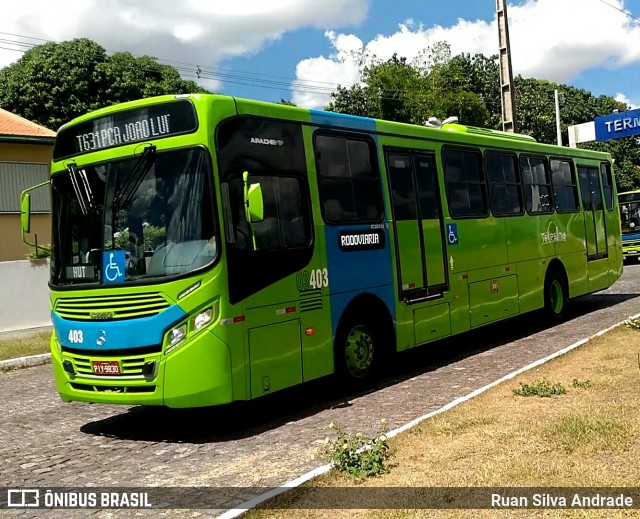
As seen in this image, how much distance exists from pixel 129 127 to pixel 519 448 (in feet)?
15.8

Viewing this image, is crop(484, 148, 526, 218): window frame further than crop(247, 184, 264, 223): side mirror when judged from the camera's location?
Yes

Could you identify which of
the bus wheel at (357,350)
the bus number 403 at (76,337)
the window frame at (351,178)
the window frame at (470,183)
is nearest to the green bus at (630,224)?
the window frame at (470,183)

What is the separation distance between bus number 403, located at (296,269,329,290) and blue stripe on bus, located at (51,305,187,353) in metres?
1.53

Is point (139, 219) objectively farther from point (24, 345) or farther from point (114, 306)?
point (24, 345)

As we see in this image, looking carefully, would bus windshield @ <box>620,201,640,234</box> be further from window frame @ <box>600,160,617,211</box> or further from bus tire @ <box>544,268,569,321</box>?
bus tire @ <box>544,268,569,321</box>

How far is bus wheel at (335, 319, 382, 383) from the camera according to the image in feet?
27.6

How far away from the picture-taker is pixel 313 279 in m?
7.85

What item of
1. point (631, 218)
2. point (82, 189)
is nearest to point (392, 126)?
point (82, 189)

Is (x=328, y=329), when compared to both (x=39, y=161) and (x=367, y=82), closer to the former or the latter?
(x=39, y=161)

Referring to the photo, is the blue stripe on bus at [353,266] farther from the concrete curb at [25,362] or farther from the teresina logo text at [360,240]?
the concrete curb at [25,362]

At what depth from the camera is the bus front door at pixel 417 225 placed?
9359 mm

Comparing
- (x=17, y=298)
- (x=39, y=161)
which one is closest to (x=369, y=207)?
(x=17, y=298)

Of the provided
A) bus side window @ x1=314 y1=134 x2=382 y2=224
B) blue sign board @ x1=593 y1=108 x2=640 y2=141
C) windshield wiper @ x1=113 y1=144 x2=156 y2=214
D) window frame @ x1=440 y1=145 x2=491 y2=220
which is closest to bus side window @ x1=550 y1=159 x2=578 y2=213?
window frame @ x1=440 y1=145 x2=491 y2=220

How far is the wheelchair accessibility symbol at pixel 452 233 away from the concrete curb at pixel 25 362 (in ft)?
26.2
